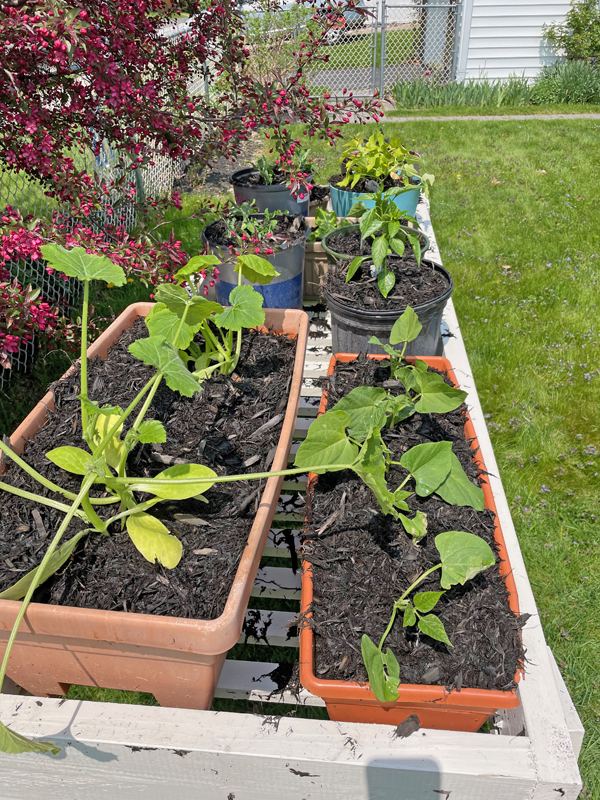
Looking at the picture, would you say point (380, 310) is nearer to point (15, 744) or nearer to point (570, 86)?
point (15, 744)

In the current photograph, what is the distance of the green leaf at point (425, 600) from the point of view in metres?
1.04

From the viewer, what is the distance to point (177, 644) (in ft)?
3.26

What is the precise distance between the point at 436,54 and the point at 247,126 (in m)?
9.99

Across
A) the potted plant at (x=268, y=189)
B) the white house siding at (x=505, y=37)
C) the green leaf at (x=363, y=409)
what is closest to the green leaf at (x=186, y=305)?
the green leaf at (x=363, y=409)

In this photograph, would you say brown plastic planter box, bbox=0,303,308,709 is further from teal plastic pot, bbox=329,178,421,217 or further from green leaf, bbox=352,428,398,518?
teal plastic pot, bbox=329,178,421,217

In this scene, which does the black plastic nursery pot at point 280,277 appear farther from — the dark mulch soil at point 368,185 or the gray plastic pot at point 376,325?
the dark mulch soil at point 368,185

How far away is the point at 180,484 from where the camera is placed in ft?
3.72

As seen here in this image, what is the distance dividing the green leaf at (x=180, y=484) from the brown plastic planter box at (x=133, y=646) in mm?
157

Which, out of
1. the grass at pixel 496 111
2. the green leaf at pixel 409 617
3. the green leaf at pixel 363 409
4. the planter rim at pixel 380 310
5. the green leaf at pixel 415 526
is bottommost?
the green leaf at pixel 409 617

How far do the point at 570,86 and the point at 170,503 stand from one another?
28.7 feet

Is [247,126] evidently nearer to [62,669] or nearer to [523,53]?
[62,669]

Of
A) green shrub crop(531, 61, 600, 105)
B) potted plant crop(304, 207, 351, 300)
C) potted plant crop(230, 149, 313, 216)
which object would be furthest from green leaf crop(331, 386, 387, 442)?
green shrub crop(531, 61, 600, 105)

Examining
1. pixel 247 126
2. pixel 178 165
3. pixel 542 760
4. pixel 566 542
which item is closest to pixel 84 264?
pixel 247 126

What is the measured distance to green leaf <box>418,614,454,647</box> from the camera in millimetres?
1014
